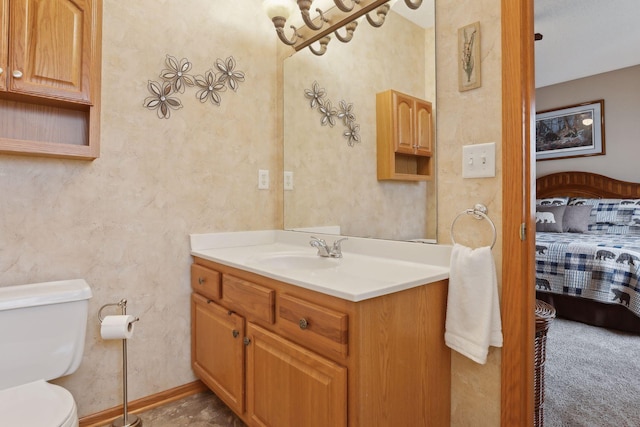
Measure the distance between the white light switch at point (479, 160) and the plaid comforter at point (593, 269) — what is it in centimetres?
233

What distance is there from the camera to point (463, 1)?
1.29 meters

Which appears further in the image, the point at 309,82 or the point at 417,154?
the point at 309,82

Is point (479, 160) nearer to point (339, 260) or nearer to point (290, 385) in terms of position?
point (339, 260)

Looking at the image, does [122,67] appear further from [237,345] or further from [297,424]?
[297,424]

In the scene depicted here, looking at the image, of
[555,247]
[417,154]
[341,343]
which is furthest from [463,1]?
[555,247]

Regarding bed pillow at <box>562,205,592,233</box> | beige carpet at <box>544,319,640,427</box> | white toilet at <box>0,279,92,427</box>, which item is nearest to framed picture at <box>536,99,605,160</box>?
bed pillow at <box>562,205,592,233</box>

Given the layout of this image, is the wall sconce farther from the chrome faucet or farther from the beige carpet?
the beige carpet

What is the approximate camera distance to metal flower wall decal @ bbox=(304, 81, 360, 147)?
179cm

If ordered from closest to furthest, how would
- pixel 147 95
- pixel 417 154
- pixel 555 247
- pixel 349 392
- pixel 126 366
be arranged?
pixel 349 392 → pixel 417 154 → pixel 126 366 → pixel 147 95 → pixel 555 247

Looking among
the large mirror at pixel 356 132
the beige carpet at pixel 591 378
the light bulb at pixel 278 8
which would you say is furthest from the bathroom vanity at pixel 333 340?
the light bulb at pixel 278 8

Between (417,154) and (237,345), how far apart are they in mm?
1099

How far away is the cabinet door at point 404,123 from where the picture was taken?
149 cm

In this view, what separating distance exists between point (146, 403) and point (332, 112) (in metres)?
1.76

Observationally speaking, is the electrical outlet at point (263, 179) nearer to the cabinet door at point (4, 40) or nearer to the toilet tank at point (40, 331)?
the toilet tank at point (40, 331)
